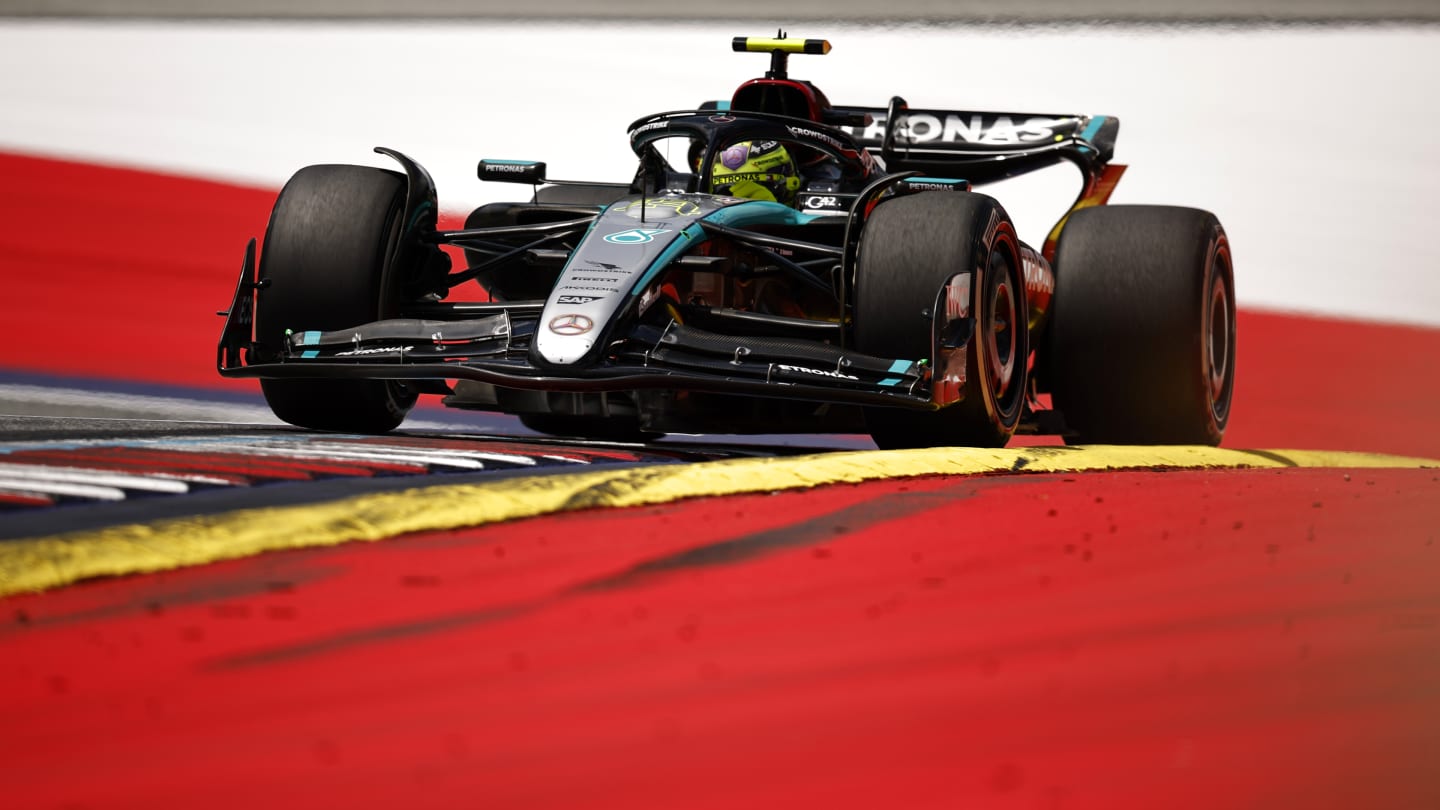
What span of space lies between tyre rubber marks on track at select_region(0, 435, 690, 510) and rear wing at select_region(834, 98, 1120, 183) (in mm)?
3206

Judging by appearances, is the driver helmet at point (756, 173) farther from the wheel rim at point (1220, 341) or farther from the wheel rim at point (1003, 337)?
the wheel rim at point (1220, 341)

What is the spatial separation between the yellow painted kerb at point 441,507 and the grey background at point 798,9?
9639mm

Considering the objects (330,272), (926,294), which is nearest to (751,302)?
(926,294)

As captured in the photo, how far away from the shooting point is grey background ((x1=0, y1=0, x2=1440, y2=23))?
14.2 metres

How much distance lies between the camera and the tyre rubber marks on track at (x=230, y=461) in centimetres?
369

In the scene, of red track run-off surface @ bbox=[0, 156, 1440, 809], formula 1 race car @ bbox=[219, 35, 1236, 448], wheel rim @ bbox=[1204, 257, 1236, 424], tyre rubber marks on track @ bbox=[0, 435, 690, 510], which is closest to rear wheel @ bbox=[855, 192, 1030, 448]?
formula 1 race car @ bbox=[219, 35, 1236, 448]

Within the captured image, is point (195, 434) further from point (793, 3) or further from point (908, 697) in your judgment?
point (793, 3)

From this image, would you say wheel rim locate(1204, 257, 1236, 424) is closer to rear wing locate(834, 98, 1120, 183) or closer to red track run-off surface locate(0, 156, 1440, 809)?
rear wing locate(834, 98, 1120, 183)

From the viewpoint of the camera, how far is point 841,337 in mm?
5523

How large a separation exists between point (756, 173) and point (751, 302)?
0.69 metres

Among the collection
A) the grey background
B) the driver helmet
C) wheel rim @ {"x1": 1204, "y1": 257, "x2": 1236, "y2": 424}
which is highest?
the grey background

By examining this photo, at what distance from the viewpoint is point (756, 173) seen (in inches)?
256

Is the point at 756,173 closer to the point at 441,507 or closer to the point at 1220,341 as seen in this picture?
the point at 1220,341

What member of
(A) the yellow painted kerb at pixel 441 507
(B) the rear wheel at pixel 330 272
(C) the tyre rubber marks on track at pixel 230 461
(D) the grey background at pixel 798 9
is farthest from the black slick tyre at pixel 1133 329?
(D) the grey background at pixel 798 9
